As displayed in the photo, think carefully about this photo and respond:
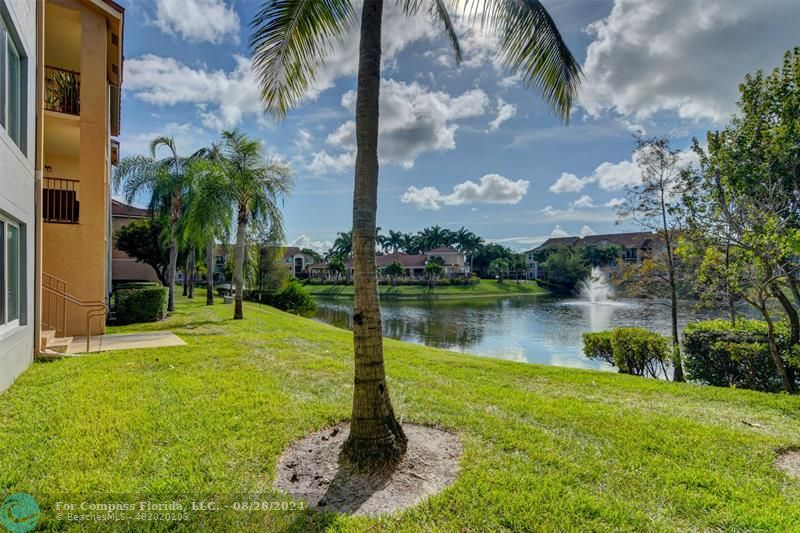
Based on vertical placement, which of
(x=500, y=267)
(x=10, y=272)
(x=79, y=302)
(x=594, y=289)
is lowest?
(x=594, y=289)

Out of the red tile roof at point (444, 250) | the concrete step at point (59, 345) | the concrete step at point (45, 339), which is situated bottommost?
the concrete step at point (59, 345)

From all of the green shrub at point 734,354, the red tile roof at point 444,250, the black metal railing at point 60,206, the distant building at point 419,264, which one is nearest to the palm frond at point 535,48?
the green shrub at point 734,354

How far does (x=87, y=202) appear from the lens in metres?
10.3

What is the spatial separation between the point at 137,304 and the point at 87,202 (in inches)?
169

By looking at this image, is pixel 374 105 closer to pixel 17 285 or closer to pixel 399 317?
pixel 17 285

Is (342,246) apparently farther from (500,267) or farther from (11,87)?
(11,87)

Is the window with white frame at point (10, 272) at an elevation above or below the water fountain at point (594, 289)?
above

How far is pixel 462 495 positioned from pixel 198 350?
751 centimetres

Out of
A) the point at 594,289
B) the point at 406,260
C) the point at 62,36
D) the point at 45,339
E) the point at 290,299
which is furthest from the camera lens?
the point at 406,260

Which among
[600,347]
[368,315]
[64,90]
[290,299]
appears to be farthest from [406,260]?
[368,315]

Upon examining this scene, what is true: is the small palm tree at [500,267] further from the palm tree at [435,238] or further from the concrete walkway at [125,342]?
the concrete walkway at [125,342]

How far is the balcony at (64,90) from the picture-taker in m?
10.8

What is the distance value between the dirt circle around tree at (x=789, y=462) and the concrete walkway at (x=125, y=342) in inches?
414

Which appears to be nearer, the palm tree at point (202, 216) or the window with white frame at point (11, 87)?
the window with white frame at point (11, 87)
